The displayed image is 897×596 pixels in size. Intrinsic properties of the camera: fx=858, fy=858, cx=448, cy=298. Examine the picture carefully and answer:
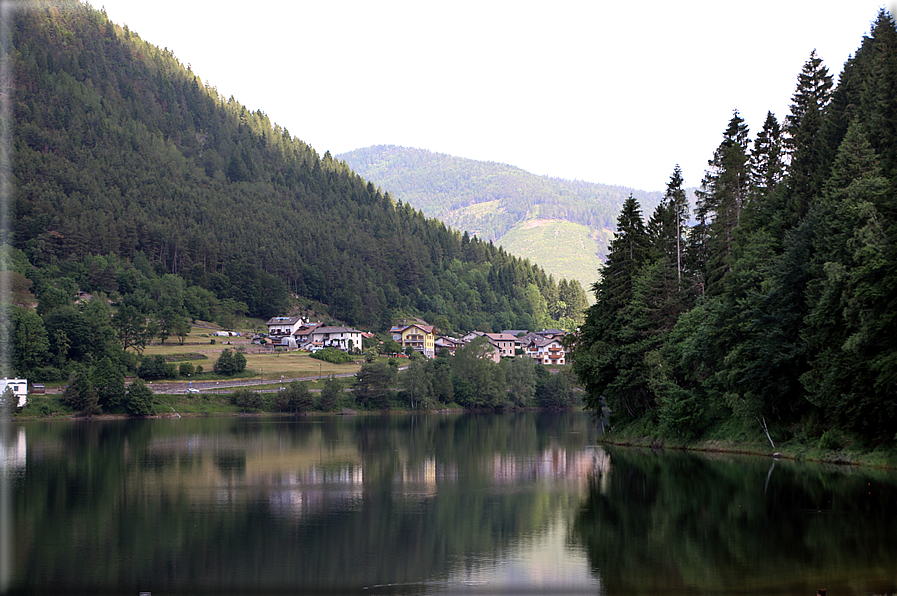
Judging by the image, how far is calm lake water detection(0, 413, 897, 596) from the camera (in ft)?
75.6

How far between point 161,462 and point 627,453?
33.4m

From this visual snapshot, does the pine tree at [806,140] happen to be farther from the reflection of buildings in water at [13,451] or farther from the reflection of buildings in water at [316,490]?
the reflection of buildings in water at [13,451]

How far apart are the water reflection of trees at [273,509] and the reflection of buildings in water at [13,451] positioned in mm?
1527

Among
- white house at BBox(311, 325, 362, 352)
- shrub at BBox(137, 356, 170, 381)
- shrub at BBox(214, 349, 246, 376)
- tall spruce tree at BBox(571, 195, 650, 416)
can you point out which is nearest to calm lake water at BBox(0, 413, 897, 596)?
tall spruce tree at BBox(571, 195, 650, 416)

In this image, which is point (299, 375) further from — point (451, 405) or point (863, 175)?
point (863, 175)

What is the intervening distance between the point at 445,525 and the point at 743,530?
10.7 m

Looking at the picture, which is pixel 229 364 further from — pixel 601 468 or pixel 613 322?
pixel 601 468

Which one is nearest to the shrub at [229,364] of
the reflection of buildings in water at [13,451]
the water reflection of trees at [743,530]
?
the reflection of buildings in water at [13,451]

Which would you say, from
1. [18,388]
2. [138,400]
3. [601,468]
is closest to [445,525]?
[601,468]

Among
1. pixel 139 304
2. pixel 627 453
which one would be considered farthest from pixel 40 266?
pixel 627 453

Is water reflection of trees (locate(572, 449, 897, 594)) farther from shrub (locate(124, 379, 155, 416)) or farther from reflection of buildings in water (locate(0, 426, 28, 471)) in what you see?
shrub (locate(124, 379, 155, 416))

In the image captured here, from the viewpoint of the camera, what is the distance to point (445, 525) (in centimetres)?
3253

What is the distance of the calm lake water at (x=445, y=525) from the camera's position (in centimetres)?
2305

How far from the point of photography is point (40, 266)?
193m
